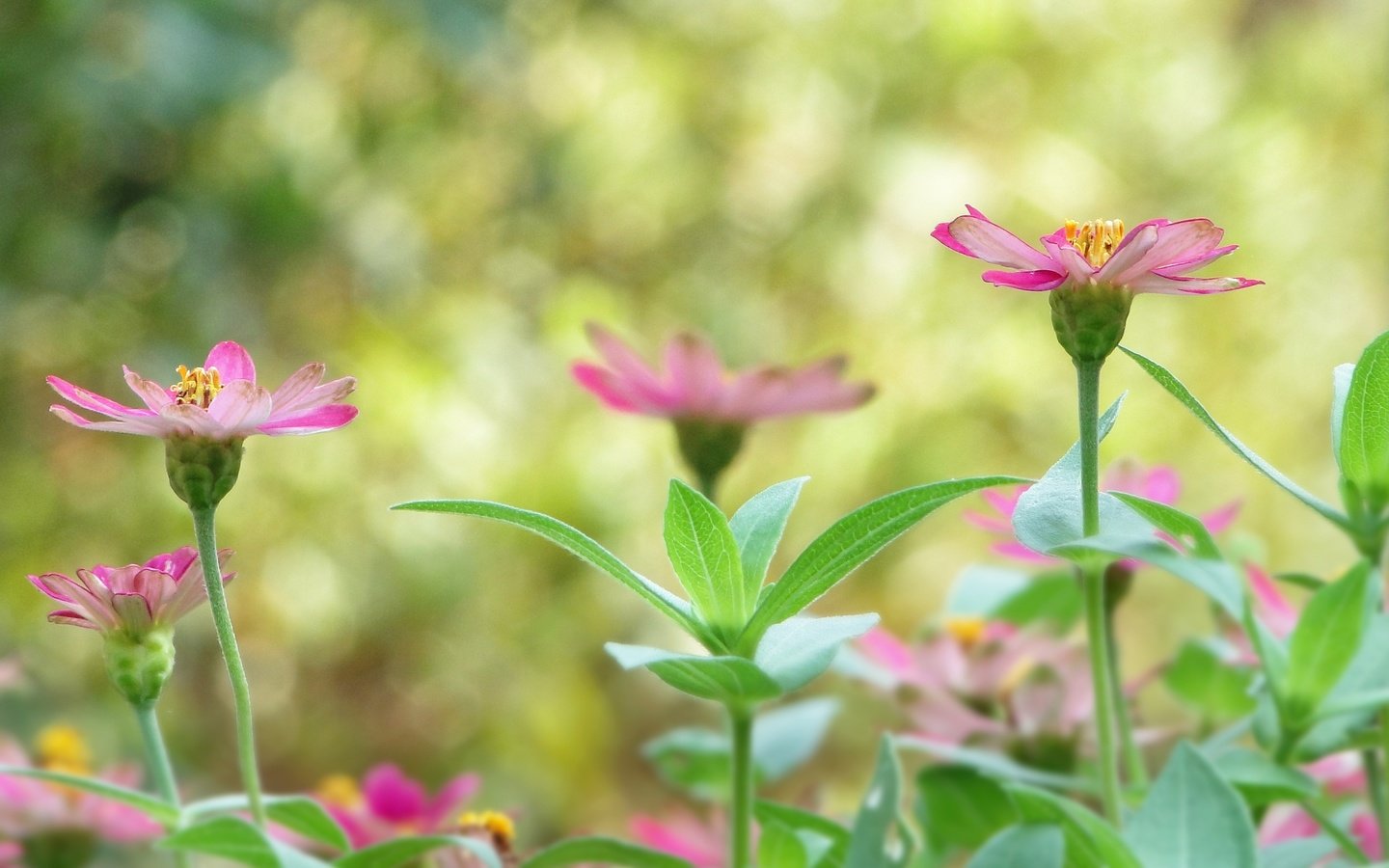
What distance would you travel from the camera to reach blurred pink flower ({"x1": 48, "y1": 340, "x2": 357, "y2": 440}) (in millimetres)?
224

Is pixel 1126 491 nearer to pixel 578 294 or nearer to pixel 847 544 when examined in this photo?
pixel 847 544

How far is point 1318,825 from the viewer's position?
0.31 metres

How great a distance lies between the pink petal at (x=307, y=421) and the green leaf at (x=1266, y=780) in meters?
0.16

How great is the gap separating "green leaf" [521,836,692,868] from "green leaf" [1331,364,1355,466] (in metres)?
0.13

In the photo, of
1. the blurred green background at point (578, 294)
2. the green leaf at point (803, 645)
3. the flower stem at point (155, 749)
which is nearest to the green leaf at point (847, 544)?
the green leaf at point (803, 645)

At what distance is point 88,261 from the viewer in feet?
4.38

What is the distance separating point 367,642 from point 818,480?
55 cm

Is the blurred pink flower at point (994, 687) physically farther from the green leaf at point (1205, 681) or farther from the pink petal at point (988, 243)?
the pink petal at point (988, 243)

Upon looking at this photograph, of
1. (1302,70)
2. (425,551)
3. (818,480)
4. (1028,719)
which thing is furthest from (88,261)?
(1302,70)

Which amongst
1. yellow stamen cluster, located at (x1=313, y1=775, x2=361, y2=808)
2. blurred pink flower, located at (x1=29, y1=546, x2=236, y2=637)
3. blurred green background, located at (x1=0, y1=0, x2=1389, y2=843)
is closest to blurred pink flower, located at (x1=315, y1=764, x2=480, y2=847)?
yellow stamen cluster, located at (x1=313, y1=775, x2=361, y2=808)

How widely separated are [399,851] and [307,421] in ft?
0.25

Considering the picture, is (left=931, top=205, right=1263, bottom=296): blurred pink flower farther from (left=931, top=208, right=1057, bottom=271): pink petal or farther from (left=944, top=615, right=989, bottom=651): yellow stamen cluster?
(left=944, top=615, right=989, bottom=651): yellow stamen cluster

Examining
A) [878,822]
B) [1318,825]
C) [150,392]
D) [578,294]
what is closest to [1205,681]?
[1318,825]

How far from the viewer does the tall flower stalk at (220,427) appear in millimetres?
225
